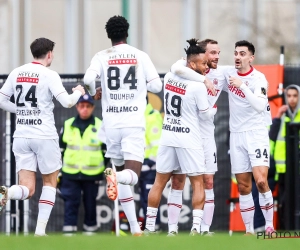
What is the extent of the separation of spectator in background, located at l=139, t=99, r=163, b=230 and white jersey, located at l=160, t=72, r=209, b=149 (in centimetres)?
327

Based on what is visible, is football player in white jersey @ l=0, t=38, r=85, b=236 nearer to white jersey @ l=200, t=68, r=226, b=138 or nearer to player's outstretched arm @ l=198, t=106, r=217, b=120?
player's outstretched arm @ l=198, t=106, r=217, b=120

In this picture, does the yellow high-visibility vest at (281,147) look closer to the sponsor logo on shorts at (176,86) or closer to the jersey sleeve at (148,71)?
the sponsor logo on shorts at (176,86)

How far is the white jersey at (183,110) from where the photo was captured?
1402cm

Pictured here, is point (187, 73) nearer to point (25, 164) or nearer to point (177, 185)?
point (177, 185)

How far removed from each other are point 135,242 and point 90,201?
263 inches

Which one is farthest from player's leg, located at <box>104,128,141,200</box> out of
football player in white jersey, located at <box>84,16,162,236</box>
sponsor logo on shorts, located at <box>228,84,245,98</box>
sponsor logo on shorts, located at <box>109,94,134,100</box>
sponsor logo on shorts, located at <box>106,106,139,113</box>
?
sponsor logo on shorts, located at <box>228,84,245,98</box>

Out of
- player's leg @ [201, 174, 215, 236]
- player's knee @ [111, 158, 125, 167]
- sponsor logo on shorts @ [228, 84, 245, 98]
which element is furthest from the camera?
player's leg @ [201, 174, 215, 236]

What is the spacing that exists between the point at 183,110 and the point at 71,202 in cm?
394

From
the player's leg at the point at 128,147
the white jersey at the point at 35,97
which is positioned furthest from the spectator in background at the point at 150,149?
the white jersey at the point at 35,97

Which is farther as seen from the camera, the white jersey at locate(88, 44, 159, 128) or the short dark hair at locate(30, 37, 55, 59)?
the short dark hair at locate(30, 37, 55, 59)

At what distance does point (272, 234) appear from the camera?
1445cm

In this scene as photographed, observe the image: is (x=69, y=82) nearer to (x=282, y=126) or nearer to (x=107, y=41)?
(x=282, y=126)

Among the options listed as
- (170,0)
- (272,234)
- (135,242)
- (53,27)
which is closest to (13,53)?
(53,27)

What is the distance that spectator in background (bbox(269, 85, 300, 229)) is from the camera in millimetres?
17750
